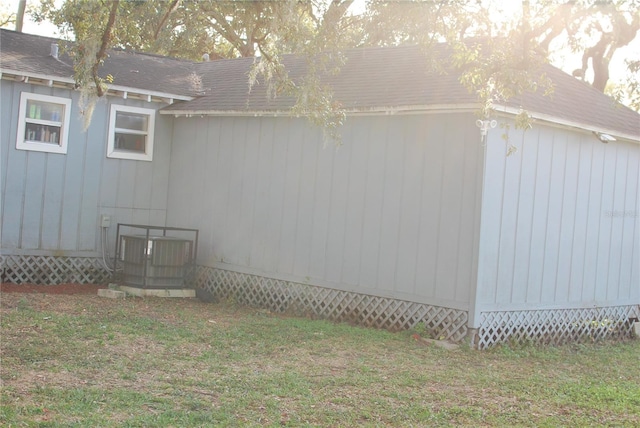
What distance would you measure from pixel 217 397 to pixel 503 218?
499 centimetres

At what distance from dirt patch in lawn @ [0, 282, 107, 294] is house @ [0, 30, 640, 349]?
10.3 inches

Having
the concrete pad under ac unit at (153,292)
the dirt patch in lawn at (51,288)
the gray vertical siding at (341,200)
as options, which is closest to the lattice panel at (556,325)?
the gray vertical siding at (341,200)

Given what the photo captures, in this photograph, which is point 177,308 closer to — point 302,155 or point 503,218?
point 302,155

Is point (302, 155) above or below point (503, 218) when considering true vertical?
above

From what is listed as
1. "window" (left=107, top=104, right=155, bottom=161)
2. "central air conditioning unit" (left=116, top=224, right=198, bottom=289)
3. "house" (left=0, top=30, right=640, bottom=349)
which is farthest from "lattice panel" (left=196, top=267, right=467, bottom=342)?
"window" (left=107, top=104, right=155, bottom=161)

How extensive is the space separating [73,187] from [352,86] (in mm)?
4993

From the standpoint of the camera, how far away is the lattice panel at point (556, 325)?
1040 cm

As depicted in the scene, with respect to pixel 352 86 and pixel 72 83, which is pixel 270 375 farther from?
pixel 72 83

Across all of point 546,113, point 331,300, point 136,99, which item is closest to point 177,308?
point 331,300

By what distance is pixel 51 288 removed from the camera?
1282 cm

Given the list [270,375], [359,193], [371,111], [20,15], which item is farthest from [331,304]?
[20,15]

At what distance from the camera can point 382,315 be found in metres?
11.2

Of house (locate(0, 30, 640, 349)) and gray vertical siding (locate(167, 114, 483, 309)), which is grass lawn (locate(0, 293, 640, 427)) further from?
gray vertical siding (locate(167, 114, 483, 309))

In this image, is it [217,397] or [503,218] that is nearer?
→ [217,397]
